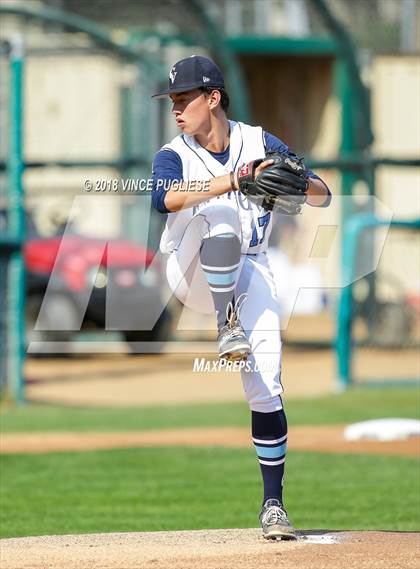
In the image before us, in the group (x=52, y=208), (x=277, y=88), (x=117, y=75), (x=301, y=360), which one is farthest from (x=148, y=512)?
(x=277, y=88)

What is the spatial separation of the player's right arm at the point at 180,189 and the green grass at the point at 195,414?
6337 mm

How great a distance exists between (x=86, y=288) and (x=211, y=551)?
12376mm

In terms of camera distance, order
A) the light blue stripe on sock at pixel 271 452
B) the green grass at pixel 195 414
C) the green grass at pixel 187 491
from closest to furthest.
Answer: the light blue stripe on sock at pixel 271 452
the green grass at pixel 187 491
the green grass at pixel 195 414

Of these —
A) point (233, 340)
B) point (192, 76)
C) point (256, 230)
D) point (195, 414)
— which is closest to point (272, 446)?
point (233, 340)

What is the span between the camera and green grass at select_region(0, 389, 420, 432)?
12.4m

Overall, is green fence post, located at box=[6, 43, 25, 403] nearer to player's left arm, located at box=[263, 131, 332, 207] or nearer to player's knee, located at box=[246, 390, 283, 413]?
player's left arm, located at box=[263, 131, 332, 207]

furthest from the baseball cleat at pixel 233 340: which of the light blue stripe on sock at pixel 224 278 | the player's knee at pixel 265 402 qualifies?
the player's knee at pixel 265 402

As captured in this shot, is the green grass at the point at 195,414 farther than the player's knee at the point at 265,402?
Yes

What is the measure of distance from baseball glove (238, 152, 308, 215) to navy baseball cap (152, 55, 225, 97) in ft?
1.46

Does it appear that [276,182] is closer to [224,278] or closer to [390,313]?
[224,278]

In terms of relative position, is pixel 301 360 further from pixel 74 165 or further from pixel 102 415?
pixel 102 415

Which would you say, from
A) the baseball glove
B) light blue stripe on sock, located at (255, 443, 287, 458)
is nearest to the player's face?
the baseball glove

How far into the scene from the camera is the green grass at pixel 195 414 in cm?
1241

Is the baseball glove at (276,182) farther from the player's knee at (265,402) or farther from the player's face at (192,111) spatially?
the player's knee at (265,402)
